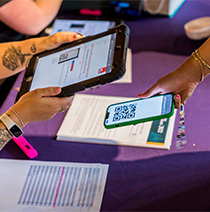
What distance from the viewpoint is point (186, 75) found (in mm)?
971

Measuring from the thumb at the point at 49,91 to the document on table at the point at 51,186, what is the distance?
0.21 meters

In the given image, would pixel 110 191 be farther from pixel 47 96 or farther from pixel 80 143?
pixel 47 96

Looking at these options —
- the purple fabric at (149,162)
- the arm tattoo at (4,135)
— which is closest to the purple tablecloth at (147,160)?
the purple fabric at (149,162)

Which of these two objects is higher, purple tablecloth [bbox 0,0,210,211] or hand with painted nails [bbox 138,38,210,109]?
hand with painted nails [bbox 138,38,210,109]

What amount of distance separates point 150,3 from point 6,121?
2.97 feet

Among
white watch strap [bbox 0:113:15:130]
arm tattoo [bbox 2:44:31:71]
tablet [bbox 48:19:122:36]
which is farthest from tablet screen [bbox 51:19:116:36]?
white watch strap [bbox 0:113:15:130]

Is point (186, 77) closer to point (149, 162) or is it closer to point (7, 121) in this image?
point (149, 162)

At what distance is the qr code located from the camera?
905mm

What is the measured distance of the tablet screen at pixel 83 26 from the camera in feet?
4.68

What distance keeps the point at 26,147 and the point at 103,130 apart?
0.79ft

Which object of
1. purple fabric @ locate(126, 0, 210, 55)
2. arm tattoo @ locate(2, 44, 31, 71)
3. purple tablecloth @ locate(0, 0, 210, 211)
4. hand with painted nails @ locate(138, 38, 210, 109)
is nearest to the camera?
purple tablecloth @ locate(0, 0, 210, 211)

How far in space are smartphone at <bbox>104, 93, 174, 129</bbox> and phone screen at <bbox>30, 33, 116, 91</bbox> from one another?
0.41ft

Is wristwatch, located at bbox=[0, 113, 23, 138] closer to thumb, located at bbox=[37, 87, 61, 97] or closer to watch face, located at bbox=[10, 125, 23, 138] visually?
watch face, located at bbox=[10, 125, 23, 138]

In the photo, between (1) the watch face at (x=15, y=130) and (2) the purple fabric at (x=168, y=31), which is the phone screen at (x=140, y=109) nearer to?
(1) the watch face at (x=15, y=130)
